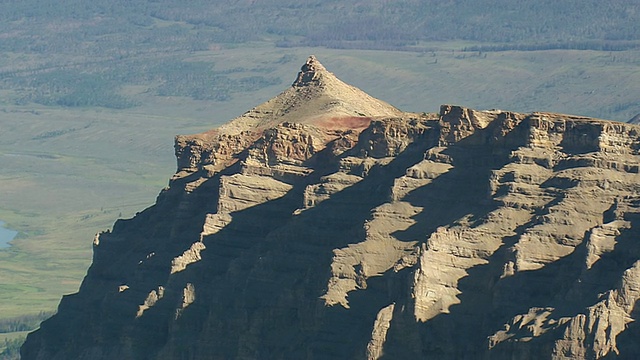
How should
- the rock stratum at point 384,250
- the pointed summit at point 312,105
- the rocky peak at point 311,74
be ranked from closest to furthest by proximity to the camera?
the rock stratum at point 384,250, the pointed summit at point 312,105, the rocky peak at point 311,74

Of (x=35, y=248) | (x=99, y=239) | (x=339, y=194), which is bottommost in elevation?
(x=35, y=248)

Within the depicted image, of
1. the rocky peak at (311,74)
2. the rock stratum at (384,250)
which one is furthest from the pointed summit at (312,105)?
the rock stratum at (384,250)

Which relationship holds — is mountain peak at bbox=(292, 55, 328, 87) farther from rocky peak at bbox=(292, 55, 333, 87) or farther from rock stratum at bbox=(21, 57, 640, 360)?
rock stratum at bbox=(21, 57, 640, 360)

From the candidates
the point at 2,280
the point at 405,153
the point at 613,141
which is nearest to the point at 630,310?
the point at 613,141

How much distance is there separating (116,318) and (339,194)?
10360 mm

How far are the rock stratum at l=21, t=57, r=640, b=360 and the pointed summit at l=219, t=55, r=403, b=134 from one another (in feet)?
3.70

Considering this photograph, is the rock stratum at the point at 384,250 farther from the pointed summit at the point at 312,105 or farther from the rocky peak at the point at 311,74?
the rocky peak at the point at 311,74

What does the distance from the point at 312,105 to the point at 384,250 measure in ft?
79.7

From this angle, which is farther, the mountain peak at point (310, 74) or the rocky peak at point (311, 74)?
the mountain peak at point (310, 74)

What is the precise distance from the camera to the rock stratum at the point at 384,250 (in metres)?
64.5

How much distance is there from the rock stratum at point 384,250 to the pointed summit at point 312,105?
1127 mm

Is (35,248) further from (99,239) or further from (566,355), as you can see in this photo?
(566,355)

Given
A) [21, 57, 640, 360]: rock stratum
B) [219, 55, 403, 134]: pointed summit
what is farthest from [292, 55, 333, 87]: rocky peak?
[21, 57, 640, 360]: rock stratum

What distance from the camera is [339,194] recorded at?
253 feet
